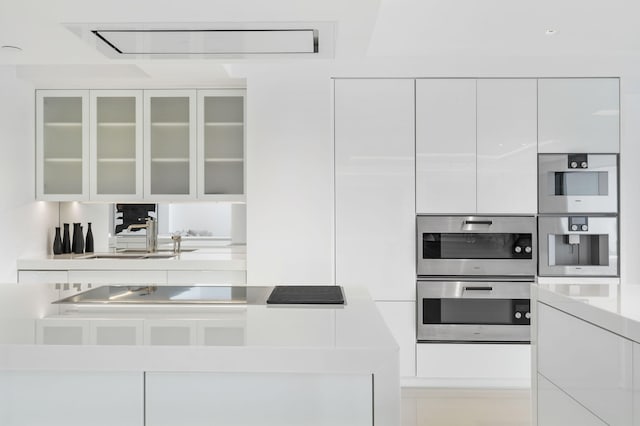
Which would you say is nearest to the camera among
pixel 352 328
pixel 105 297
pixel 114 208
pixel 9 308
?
pixel 352 328

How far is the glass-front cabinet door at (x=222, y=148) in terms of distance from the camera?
11.9ft

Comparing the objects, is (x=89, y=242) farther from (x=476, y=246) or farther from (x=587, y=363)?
(x=587, y=363)

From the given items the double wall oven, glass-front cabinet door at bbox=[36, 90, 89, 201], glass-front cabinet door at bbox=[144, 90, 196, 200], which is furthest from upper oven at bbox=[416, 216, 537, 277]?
glass-front cabinet door at bbox=[36, 90, 89, 201]

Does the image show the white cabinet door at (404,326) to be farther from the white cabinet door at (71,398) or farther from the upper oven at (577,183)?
the white cabinet door at (71,398)

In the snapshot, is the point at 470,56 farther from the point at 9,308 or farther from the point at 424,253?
the point at 9,308

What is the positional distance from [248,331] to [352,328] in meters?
0.28

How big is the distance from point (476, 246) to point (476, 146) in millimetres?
656

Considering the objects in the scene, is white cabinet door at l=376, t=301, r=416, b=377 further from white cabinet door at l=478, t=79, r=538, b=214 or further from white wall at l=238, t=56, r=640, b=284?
white cabinet door at l=478, t=79, r=538, b=214

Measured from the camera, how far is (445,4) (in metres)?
2.54

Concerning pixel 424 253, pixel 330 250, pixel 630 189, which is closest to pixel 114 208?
pixel 330 250

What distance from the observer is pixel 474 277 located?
10.7 feet

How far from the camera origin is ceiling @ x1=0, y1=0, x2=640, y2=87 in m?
1.35

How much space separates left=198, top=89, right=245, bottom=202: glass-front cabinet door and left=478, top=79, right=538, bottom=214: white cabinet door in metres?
1.67

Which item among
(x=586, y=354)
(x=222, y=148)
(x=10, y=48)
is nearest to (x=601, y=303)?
(x=586, y=354)
